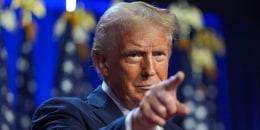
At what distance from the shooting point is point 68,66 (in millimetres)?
5016

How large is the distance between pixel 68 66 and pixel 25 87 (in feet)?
1.43

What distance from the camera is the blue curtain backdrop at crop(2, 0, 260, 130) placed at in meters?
4.83

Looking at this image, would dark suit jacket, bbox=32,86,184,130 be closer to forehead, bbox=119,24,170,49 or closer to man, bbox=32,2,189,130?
man, bbox=32,2,189,130

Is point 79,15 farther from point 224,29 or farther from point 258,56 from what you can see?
point 258,56

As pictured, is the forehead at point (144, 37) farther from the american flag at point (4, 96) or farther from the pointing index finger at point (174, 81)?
the american flag at point (4, 96)

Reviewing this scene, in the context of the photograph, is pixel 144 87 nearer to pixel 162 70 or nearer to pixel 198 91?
pixel 162 70

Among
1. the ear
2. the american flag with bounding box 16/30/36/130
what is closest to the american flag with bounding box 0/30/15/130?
the american flag with bounding box 16/30/36/130

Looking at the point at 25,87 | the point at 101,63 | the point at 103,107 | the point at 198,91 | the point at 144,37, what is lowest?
the point at 198,91

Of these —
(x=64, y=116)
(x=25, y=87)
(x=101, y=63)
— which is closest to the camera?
(x=64, y=116)

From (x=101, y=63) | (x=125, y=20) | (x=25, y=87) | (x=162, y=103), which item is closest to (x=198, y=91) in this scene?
(x=25, y=87)

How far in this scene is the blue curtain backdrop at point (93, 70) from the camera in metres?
4.83

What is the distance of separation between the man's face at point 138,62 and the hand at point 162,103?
1.42ft

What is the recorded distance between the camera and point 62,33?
5008mm

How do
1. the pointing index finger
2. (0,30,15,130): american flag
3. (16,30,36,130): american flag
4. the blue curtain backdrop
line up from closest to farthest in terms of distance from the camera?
the pointing index finger → (0,30,15,130): american flag → (16,30,36,130): american flag → the blue curtain backdrop
